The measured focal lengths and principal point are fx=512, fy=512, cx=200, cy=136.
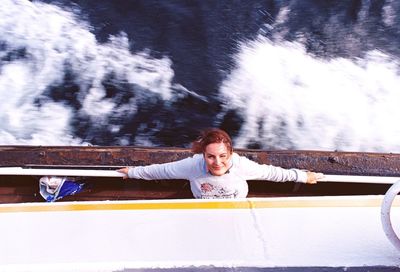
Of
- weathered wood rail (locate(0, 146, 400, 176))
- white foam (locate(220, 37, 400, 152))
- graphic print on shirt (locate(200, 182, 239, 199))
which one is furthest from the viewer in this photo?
white foam (locate(220, 37, 400, 152))

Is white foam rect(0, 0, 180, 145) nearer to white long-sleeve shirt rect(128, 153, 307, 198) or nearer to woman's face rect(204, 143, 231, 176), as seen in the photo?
white long-sleeve shirt rect(128, 153, 307, 198)

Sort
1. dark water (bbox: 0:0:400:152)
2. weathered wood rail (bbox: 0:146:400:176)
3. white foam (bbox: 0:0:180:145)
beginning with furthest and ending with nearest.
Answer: white foam (bbox: 0:0:180:145)
dark water (bbox: 0:0:400:152)
weathered wood rail (bbox: 0:146:400:176)

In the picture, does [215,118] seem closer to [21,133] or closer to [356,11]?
[21,133]

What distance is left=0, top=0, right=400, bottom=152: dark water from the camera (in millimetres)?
4164

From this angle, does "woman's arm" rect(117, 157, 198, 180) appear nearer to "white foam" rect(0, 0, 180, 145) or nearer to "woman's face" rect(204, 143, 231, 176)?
"woman's face" rect(204, 143, 231, 176)

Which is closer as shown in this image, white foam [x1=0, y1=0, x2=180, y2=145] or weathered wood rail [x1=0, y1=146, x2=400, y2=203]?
weathered wood rail [x1=0, y1=146, x2=400, y2=203]

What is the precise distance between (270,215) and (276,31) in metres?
2.97

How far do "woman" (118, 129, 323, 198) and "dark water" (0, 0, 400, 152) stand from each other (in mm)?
1183

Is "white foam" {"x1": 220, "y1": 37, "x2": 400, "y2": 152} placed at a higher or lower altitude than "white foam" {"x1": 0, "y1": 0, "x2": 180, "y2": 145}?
higher

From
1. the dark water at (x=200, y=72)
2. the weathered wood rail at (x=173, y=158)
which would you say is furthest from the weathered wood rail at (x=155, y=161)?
the dark water at (x=200, y=72)

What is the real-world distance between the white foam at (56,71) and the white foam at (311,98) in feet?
2.29

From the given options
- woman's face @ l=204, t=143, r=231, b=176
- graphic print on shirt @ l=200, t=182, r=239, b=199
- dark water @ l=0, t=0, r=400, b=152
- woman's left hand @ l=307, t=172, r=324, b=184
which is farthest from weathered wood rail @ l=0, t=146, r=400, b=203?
dark water @ l=0, t=0, r=400, b=152

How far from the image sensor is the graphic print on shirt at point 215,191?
2.75 metres

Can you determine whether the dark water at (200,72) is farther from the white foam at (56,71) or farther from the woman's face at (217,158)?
the woman's face at (217,158)
